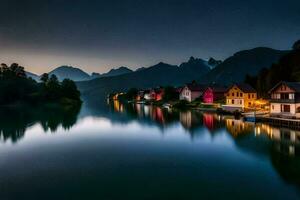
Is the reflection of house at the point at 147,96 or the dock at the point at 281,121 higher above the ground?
the reflection of house at the point at 147,96

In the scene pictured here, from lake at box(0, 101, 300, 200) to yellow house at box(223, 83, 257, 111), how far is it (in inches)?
897

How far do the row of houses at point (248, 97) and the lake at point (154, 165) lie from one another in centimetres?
645

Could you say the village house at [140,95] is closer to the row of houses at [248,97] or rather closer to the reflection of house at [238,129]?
the row of houses at [248,97]

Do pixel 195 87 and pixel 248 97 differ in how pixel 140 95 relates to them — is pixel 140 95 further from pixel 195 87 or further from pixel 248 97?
pixel 248 97

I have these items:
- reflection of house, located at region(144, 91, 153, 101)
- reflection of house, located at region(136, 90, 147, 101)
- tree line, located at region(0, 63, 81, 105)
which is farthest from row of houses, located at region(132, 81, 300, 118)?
tree line, located at region(0, 63, 81, 105)

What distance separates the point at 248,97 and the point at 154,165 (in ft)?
152

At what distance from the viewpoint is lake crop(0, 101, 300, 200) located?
16.8 m

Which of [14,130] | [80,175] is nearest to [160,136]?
[80,175]

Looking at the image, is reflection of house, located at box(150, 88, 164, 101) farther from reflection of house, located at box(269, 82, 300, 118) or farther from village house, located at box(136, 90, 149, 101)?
reflection of house, located at box(269, 82, 300, 118)

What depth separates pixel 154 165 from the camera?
22.9 meters

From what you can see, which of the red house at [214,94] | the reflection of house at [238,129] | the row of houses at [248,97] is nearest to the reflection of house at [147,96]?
the row of houses at [248,97]

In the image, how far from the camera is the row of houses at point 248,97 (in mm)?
43312

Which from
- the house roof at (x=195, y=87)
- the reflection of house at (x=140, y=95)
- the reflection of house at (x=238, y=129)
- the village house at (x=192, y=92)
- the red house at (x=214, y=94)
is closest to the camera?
the reflection of house at (x=238, y=129)

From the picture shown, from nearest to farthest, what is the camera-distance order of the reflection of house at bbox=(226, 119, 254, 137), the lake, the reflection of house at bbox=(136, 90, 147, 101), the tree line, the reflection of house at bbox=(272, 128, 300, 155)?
the lake → the reflection of house at bbox=(272, 128, 300, 155) → the reflection of house at bbox=(226, 119, 254, 137) → the tree line → the reflection of house at bbox=(136, 90, 147, 101)
